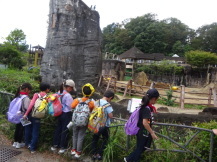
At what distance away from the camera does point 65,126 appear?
3652 mm

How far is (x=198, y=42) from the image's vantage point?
134 feet

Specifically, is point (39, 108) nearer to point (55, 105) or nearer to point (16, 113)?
point (55, 105)

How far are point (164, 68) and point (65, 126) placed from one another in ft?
90.0

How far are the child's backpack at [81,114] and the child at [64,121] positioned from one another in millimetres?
392

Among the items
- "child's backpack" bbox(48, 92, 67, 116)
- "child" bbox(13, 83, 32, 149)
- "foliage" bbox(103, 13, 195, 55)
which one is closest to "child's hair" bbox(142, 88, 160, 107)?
"child's backpack" bbox(48, 92, 67, 116)

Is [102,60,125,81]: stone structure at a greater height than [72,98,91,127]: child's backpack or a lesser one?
greater

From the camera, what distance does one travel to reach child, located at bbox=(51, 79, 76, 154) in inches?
142

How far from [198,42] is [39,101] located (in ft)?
140

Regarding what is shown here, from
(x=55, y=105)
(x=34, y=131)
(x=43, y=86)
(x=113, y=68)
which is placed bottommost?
(x=34, y=131)

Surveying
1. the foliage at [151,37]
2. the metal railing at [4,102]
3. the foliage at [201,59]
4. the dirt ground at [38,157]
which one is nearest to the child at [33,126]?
the dirt ground at [38,157]

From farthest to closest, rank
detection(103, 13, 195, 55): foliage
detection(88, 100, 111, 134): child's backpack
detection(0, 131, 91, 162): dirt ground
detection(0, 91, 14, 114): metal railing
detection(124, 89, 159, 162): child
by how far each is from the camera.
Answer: detection(103, 13, 195, 55): foliage < detection(0, 91, 14, 114): metal railing < detection(0, 131, 91, 162): dirt ground < detection(88, 100, 111, 134): child's backpack < detection(124, 89, 159, 162): child

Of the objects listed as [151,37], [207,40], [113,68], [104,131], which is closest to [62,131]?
[104,131]

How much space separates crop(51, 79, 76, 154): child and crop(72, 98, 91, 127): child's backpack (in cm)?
39

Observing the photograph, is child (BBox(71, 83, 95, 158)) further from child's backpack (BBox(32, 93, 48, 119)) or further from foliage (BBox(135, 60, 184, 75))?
foliage (BBox(135, 60, 184, 75))
